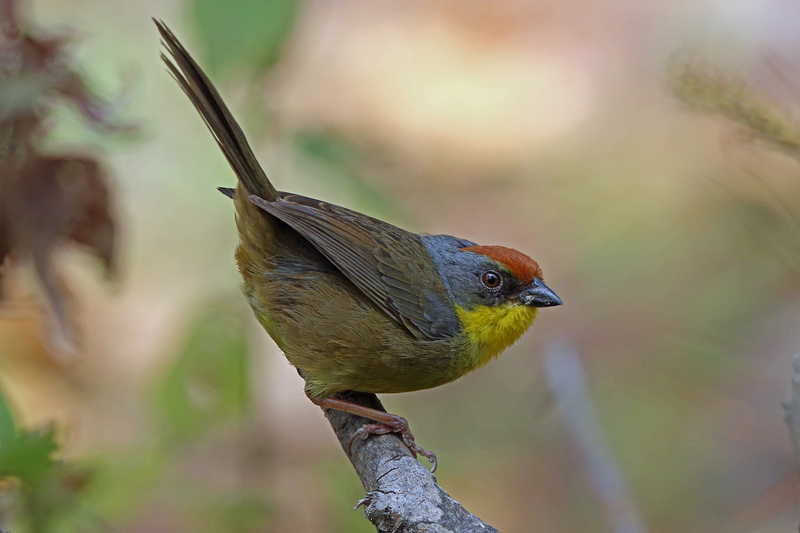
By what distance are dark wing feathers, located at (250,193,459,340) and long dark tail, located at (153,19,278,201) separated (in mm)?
108

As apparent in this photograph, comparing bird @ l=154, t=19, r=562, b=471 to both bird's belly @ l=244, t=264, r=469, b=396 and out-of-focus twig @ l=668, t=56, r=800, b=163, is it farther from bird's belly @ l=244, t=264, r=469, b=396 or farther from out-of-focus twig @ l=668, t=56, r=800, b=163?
out-of-focus twig @ l=668, t=56, r=800, b=163

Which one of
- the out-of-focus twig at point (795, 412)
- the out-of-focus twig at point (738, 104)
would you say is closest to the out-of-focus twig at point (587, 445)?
the out-of-focus twig at point (795, 412)

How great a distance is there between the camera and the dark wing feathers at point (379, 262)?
339cm

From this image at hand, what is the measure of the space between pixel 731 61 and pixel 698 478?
3726 mm

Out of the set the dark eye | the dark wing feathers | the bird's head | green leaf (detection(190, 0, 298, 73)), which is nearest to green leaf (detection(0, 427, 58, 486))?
the dark wing feathers

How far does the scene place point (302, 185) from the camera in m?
5.37

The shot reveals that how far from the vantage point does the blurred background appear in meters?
2.99

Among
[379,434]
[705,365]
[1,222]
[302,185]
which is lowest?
[379,434]

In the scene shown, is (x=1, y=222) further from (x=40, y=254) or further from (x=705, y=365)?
(x=705, y=365)

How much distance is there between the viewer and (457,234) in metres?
7.19

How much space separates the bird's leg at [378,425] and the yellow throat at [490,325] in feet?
1.47

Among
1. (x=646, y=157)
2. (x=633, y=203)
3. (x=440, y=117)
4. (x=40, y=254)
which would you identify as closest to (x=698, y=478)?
(x=633, y=203)

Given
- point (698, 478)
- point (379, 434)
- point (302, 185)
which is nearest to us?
point (379, 434)

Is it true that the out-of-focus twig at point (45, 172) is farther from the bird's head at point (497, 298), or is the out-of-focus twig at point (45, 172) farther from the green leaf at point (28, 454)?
the bird's head at point (497, 298)
